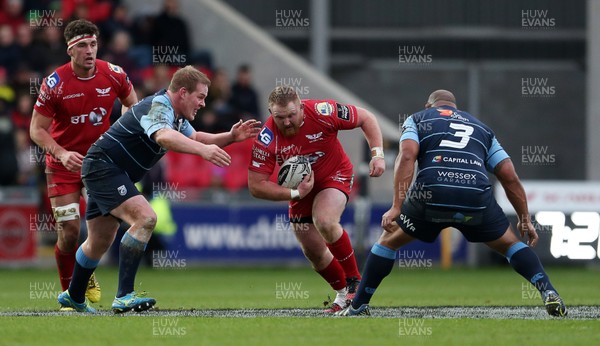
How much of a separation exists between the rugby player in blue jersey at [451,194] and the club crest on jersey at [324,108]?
45.6 inches

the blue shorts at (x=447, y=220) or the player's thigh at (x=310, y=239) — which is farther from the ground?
the blue shorts at (x=447, y=220)

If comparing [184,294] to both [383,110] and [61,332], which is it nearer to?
[61,332]

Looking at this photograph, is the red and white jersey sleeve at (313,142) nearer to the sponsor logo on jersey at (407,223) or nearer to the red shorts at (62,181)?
the sponsor logo on jersey at (407,223)

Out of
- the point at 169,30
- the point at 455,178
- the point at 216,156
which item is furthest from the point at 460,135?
the point at 169,30

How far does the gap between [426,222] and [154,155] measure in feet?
8.57

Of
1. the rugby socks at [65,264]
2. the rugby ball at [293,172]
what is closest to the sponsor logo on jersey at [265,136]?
the rugby ball at [293,172]

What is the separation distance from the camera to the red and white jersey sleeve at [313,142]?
1155 centimetres

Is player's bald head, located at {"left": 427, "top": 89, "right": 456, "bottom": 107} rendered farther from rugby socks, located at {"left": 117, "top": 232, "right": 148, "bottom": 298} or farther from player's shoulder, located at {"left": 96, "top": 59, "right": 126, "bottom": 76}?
player's shoulder, located at {"left": 96, "top": 59, "right": 126, "bottom": 76}

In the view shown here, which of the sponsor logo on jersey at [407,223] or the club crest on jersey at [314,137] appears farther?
the club crest on jersey at [314,137]

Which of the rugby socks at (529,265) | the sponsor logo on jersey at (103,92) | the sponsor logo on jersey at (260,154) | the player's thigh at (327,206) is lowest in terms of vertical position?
the rugby socks at (529,265)

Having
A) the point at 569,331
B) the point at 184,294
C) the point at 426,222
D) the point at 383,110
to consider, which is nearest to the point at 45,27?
the point at 184,294

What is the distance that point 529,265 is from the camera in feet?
35.3

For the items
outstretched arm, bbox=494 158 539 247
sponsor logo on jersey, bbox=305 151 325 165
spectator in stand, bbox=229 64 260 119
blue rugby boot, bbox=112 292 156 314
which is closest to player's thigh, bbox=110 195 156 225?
blue rugby boot, bbox=112 292 156 314

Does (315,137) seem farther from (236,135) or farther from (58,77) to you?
(58,77)
